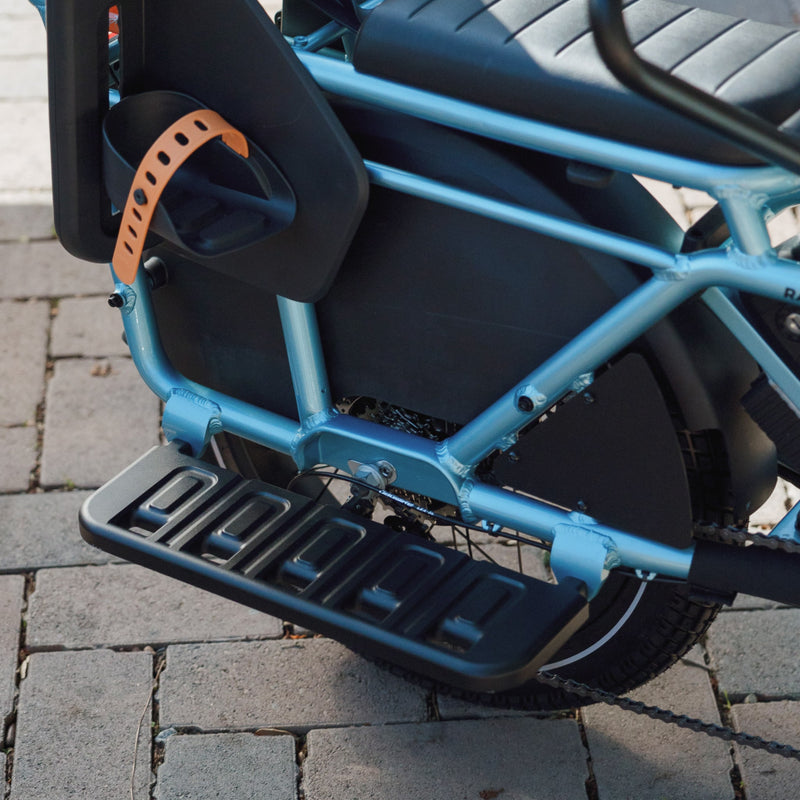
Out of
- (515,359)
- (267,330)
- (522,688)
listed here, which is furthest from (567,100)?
(522,688)

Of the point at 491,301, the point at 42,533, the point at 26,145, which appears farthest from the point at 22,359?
the point at 491,301

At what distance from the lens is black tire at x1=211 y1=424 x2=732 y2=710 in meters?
1.71

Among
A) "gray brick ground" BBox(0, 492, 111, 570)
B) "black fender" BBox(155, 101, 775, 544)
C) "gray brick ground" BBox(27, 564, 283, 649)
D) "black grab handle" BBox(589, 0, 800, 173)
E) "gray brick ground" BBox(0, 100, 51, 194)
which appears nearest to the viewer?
"black grab handle" BBox(589, 0, 800, 173)

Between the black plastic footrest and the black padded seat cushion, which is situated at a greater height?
the black padded seat cushion

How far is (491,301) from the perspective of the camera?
67.6 inches

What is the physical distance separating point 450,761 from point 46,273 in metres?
1.98

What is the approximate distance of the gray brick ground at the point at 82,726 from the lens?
80.3 inches

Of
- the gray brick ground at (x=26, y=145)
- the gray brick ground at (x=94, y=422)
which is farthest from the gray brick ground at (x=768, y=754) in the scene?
the gray brick ground at (x=26, y=145)

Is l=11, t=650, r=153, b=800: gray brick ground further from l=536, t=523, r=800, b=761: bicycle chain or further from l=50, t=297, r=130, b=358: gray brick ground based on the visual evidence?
l=50, t=297, r=130, b=358: gray brick ground

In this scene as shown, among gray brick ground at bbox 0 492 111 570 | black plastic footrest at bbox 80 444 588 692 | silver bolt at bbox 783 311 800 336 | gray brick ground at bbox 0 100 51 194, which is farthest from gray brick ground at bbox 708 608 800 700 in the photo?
gray brick ground at bbox 0 100 51 194

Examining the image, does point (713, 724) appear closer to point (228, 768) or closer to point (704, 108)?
point (228, 768)

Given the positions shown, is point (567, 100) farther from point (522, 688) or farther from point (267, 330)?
point (522, 688)

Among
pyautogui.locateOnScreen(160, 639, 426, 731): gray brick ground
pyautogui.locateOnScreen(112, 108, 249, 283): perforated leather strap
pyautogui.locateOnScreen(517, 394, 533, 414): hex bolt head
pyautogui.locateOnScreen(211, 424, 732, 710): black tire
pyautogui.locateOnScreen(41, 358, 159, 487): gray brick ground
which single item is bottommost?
pyautogui.locateOnScreen(41, 358, 159, 487): gray brick ground

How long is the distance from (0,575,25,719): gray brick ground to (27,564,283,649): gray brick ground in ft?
0.10
